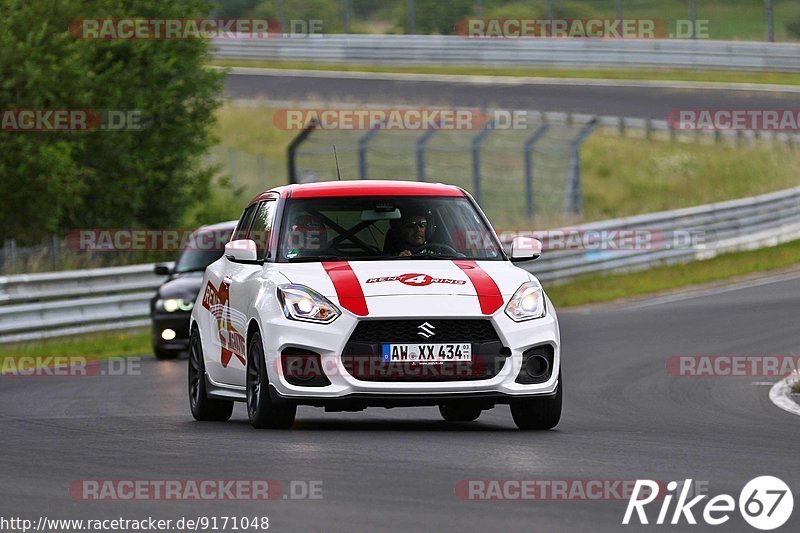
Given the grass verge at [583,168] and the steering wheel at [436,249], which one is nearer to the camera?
the steering wheel at [436,249]

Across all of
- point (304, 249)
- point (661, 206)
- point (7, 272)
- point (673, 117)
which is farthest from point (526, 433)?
point (673, 117)

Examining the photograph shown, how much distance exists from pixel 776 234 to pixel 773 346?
13.2 metres

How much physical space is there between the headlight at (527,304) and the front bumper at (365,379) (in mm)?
58

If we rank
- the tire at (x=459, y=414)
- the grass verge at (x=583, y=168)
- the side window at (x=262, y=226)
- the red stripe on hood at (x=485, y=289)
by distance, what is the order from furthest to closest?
the grass verge at (x=583, y=168) → the tire at (x=459, y=414) → the side window at (x=262, y=226) → the red stripe on hood at (x=485, y=289)

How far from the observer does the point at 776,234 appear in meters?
31.6

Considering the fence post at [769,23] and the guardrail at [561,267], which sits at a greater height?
the fence post at [769,23]

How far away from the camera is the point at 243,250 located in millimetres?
11523

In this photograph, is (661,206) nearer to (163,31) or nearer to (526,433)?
(163,31)

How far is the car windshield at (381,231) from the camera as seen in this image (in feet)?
37.9

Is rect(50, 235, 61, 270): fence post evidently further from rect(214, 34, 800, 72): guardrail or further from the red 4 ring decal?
rect(214, 34, 800, 72): guardrail

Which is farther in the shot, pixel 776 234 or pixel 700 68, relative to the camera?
pixel 700 68

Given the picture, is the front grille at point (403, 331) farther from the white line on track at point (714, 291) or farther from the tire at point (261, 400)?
the white line on track at point (714, 291)

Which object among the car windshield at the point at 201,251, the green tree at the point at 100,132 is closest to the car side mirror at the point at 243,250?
the car windshield at the point at 201,251

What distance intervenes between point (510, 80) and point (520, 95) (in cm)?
284
